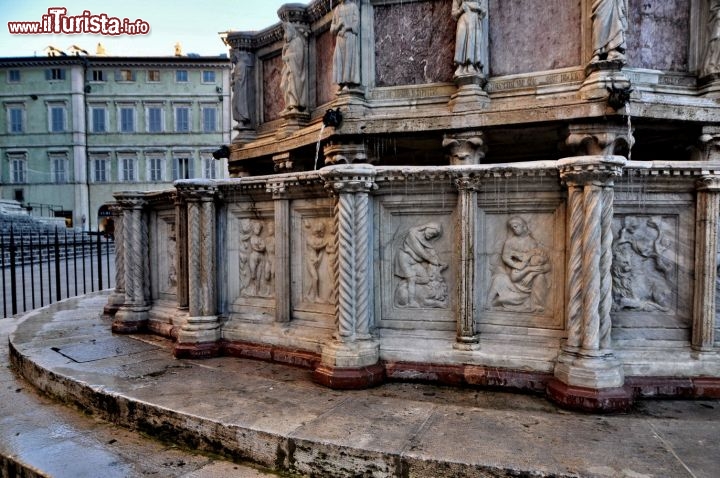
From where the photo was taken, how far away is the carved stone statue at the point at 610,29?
5074 millimetres

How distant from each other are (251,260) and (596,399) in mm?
3145

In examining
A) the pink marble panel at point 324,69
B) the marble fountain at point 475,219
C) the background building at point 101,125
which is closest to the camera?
the marble fountain at point 475,219

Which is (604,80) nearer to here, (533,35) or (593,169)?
(533,35)

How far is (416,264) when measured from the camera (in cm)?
402

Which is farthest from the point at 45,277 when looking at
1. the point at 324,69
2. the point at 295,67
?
the point at 324,69

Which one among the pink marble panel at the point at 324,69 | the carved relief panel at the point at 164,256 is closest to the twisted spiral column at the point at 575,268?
the carved relief panel at the point at 164,256

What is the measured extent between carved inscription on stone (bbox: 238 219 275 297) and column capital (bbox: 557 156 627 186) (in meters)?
2.60

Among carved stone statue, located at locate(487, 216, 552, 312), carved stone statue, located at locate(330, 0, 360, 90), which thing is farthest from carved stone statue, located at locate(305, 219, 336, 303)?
carved stone statue, located at locate(330, 0, 360, 90)

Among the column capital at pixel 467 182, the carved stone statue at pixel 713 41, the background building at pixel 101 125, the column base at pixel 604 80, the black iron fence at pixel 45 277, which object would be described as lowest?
the black iron fence at pixel 45 277

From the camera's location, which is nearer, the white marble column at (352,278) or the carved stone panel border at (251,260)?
the white marble column at (352,278)

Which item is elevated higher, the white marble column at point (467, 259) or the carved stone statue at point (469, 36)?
the carved stone statue at point (469, 36)

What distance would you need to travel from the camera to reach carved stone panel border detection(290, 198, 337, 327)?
4270 mm

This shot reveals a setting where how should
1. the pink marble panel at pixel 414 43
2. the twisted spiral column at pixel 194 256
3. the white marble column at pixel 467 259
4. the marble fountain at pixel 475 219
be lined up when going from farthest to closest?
the pink marble panel at pixel 414 43
the twisted spiral column at pixel 194 256
the white marble column at pixel 467 259
the marble fountain at pixel 475 219

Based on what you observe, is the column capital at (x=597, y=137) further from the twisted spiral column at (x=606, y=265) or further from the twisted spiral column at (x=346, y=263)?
the twisted spiral column at (x=346, y=263)
